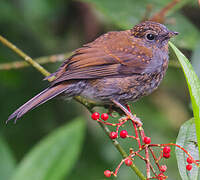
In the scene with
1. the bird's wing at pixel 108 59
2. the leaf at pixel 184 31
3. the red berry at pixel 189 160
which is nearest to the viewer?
the red berry at pixel 189 160

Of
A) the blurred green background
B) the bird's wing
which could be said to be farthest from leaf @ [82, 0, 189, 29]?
the bird's wing

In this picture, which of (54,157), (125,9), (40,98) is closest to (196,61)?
(125,9)

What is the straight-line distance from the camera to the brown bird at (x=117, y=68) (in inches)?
137

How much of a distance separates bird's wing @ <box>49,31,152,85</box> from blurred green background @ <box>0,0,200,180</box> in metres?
0.41

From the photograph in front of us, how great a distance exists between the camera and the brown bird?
3.47m

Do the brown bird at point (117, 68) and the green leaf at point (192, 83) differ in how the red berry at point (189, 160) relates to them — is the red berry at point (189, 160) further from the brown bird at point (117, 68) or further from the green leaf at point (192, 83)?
the brown bird at point (117, 68)

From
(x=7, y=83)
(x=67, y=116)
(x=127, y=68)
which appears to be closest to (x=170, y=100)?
(x=67, y=116)

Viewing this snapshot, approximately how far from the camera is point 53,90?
3.17 metres

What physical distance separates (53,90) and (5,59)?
5.33ft

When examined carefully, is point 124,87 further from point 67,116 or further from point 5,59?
point 5,59

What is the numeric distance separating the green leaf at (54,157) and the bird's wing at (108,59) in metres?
0.51

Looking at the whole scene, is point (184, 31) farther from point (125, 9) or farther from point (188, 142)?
point (188, 142)

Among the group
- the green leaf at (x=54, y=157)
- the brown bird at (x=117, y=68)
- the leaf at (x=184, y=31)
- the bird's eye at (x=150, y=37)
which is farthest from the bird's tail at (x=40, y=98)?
the leaf at (x=184, y=31)

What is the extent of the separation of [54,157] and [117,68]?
40.1 inches
